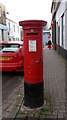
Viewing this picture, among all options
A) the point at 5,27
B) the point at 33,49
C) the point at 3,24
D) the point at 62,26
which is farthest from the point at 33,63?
the point at 3,24

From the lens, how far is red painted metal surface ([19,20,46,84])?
480 centimetres

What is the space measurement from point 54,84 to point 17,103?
213cm

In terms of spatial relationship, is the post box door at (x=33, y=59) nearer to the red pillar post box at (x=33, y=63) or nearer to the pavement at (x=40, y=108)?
the red pillar post box at (x=33, y=63)

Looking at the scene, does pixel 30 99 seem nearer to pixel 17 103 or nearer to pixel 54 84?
pixel 17 103

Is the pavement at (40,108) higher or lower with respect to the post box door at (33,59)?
lower

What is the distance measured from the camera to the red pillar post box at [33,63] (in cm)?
483

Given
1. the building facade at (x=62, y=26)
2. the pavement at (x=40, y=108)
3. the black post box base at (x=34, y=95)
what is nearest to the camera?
the pavement at (x=40, y=108)

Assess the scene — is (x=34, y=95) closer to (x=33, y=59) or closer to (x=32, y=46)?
(x=33, y=59)

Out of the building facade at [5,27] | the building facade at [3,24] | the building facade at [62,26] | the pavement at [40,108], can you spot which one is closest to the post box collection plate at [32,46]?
the pavement at [40,108]

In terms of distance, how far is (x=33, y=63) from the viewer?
488 cm

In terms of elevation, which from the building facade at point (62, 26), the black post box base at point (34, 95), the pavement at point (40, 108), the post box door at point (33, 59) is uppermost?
the building facade at point (62, 26)

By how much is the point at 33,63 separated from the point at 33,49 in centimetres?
31

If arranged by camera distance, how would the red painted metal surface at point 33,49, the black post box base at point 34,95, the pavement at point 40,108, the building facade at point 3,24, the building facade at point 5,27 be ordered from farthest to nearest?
1. the building facade at point 5,27
2. the building facade at point 3,24
3. the black post box base at point 34,95
4. the red painted metal surface at point 33,49
5. the pavement at point 40,108

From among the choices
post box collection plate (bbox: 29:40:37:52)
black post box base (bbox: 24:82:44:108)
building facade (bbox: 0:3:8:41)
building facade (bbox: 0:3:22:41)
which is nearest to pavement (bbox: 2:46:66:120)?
black post box base (bbox: 24:82:44:108)
